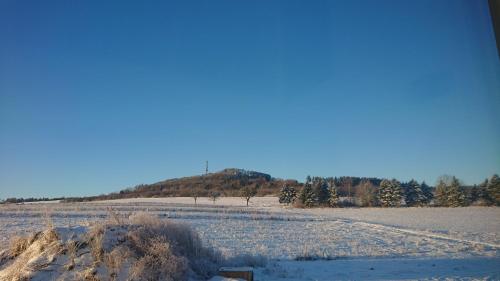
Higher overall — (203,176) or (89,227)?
(203,176)

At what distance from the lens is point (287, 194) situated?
295 feet

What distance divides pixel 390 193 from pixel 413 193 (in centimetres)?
464

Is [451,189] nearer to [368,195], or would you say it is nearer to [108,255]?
[108,255]

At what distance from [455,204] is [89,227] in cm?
3612

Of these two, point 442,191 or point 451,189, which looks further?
point 442,191

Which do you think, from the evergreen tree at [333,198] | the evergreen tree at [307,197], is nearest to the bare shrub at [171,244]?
the evergreen tree at [307,197]

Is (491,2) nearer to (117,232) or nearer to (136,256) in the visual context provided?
(136,256)

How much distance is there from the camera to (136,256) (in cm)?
748

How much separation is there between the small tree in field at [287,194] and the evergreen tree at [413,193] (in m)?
24.6

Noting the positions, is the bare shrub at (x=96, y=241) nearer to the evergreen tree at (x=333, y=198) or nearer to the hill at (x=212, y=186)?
the evergreen tree at (x=333, y=198)

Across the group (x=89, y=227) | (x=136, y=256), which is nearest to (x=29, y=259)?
(x=89, y=227)

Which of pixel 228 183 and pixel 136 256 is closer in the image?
pixel 136 256

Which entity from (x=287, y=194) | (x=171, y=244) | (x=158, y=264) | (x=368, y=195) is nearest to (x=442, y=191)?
(x=171, y=244)

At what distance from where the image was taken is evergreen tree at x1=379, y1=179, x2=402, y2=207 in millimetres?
71713
